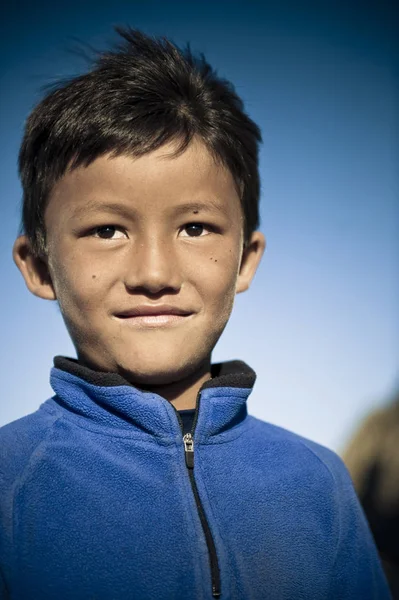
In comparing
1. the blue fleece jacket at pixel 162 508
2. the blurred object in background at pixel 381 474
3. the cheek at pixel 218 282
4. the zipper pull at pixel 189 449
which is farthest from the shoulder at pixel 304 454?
the blurred object in background at pixel 381 474

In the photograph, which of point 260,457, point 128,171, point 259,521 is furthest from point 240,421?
point 128,171

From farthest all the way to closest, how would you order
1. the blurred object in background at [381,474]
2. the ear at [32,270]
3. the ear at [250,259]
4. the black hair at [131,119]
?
the blurred object in background at [381,474], the ear at [250,259], the ear at [32,270], the black hair at [131,119]

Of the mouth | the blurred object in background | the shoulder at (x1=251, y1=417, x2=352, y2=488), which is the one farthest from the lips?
the blurred object in background

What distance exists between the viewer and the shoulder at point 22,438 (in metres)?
1.39

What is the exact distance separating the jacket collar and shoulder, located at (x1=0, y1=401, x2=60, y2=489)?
0.20ft

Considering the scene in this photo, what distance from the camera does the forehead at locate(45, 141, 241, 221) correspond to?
1.43 metres

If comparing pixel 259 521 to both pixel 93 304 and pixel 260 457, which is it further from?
pixel 93 304

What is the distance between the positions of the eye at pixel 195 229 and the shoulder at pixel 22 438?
2.01ft

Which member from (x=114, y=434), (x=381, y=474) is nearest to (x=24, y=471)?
(x=114, y=434)

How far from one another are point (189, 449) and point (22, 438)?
441 millimetres

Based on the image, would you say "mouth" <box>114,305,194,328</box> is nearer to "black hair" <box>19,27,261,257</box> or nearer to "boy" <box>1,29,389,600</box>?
"boy" <box>1,29,389,600</box>

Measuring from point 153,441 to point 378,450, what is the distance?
4.19 metres

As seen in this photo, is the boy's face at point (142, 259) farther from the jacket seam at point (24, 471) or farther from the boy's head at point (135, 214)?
the jacket seam at point (24, 471)

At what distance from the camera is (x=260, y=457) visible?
1658 mm
